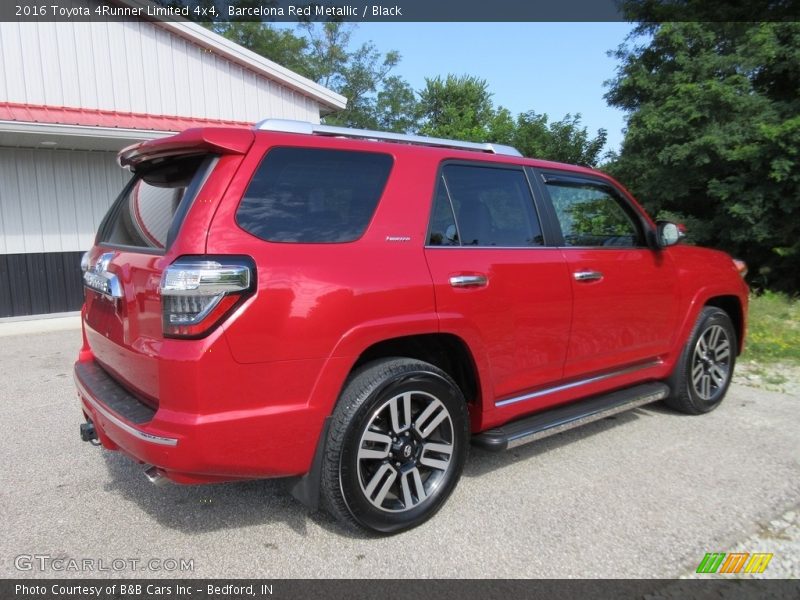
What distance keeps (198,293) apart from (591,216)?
9.18 ft

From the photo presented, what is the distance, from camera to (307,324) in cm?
240

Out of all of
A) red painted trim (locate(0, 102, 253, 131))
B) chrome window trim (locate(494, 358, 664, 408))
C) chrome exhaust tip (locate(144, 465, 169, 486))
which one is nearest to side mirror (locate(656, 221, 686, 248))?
chrome window trim (locate(494, 358, 664, 408))

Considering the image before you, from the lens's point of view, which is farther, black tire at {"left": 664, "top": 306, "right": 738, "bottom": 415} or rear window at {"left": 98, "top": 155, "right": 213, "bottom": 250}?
black tire at {"left": 664, "top": 306, "right": 738, "bottom": 415}

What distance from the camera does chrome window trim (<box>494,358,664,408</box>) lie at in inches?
129

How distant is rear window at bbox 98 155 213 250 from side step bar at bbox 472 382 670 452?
1.92m

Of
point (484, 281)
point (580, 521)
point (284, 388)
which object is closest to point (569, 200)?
point (484, 281)

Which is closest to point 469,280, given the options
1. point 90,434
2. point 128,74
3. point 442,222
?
point 442,222

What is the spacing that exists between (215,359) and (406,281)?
97cm

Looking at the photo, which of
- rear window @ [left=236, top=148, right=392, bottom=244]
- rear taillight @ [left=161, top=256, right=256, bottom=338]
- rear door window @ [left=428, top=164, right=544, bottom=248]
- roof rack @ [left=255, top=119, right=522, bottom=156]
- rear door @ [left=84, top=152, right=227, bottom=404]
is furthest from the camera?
rear door window @ [left=428, top=164, right=544, bottom=248]

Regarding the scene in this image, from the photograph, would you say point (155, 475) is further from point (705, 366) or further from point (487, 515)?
point (705, 366)

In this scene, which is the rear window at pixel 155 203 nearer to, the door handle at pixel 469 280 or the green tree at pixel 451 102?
the door handle at pixel 469 280

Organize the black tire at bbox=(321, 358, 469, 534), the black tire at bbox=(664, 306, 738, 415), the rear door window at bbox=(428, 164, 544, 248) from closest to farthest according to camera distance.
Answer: the black tire at bbox=(321, 358, 469, 534), the rear door window at bbox=(428, 164, 544, 248), the black tire at bbox=(664, 306, 738, 415)

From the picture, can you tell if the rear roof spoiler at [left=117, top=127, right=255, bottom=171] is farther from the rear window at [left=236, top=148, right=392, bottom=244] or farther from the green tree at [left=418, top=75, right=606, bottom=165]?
the green tree at [left=418, top=75, right=606, bottom=165]

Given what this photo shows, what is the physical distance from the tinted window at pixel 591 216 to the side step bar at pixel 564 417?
104 centimetres
